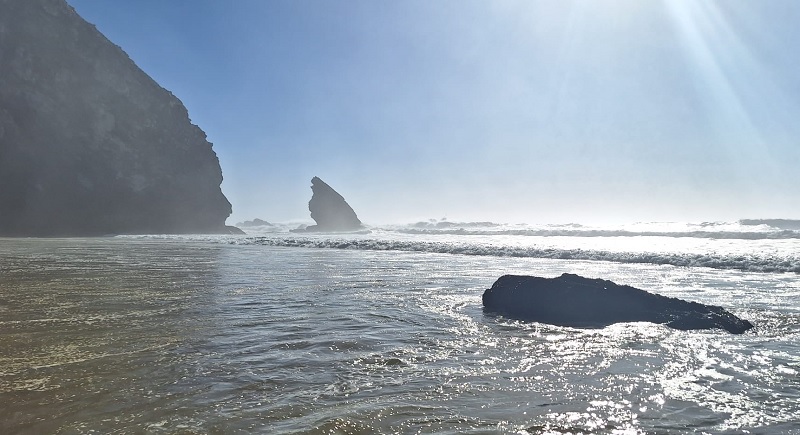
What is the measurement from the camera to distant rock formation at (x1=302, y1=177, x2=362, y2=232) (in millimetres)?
116500

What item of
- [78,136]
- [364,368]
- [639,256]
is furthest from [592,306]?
[78,136]

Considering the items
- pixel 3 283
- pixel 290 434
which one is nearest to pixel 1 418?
pixel 290 434

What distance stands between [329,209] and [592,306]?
366 feet

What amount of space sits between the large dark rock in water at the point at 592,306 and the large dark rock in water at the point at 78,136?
227 feet

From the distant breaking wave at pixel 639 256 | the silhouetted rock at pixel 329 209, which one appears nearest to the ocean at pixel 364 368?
the distant breaking wave at pixel 639 256

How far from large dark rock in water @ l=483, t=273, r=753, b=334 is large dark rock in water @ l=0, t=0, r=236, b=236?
69.2m

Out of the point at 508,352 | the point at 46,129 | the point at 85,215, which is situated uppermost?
→ the point at 46,129

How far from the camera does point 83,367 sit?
4688 millimetres

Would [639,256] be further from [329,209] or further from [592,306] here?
[329,209]

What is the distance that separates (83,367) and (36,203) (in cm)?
7222

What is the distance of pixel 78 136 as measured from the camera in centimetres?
6481

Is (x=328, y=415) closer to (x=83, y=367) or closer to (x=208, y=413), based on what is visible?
(x=208, y=413)

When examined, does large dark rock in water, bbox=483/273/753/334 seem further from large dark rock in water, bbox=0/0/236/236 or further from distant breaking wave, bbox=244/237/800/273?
large dark rock in water, bbox=0/0/236/236

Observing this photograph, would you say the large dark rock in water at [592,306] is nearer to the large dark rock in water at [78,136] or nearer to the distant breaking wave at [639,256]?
the distant breaking wave at [639,256]
